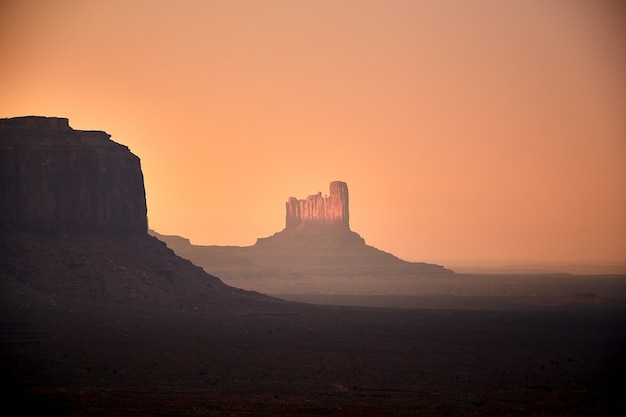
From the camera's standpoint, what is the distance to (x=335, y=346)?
89.2 metres

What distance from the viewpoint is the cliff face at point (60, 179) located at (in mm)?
110062

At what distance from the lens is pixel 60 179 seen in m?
112

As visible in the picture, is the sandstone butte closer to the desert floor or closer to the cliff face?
the cliff face

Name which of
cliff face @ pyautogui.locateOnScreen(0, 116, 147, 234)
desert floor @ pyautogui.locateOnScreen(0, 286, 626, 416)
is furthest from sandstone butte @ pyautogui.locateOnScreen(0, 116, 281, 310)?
desert floor @ pyautogui.locateOnScreen(0, 286, 626, 416)

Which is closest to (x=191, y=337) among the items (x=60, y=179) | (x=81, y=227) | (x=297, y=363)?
(x=297, y=363)

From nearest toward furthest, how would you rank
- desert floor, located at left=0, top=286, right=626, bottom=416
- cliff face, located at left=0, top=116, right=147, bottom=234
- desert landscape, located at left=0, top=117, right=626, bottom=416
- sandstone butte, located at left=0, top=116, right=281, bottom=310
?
desert floor, located at left=0, top=286, right=626, bottom=416 → desert landscape, located at left=0, top=117, right=626, bottom=416 → sandstone butte, located at left=0, top=116, right=281, bottom=310 → cliff face, located at left=0, top=116, right=147, bottom=234

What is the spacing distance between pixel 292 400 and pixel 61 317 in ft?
114

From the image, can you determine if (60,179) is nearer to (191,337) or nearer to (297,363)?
(191,337)

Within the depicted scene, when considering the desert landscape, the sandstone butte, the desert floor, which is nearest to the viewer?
the desert floor

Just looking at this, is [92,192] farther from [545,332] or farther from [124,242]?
[545,332]

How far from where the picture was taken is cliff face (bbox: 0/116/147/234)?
4333 inches

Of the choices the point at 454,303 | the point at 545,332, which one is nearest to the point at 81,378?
the point at 545,332

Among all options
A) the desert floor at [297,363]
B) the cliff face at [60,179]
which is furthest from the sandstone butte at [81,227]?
the desert floor at [297,363]

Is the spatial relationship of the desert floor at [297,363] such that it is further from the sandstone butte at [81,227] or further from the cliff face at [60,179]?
the cliff face at [60,179]
